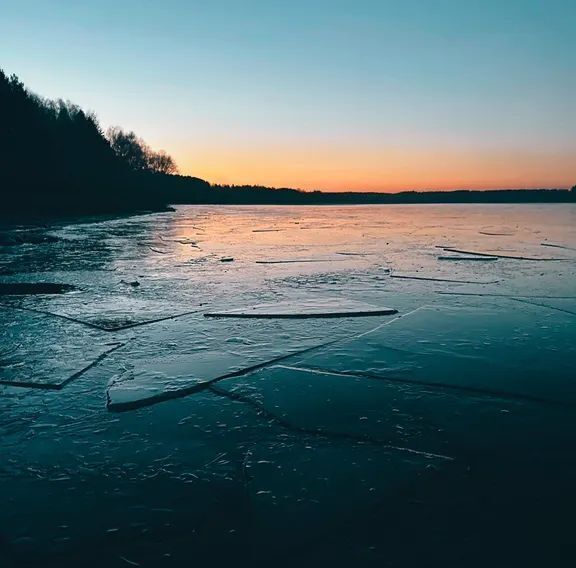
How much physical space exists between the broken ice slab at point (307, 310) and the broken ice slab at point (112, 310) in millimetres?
683

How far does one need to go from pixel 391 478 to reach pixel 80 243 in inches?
633

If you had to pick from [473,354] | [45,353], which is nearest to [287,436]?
[473,354]

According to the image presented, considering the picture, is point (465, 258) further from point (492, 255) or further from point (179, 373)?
point (179, 373)

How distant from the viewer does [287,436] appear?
2.80m

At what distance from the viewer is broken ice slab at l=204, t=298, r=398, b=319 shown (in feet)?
19.3

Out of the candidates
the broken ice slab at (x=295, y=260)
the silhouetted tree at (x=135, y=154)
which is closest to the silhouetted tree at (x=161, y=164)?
the silhouetted tree at (x=135, y=154)

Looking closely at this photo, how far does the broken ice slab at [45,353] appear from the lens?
3.71 m

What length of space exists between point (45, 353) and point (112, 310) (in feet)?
6.20

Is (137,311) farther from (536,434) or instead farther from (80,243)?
(80,243)

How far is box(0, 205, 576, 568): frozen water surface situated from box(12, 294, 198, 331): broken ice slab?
54 millimetres

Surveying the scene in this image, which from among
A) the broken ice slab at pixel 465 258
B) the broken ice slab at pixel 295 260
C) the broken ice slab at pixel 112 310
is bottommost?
the broken ice slab at pixel 112 310

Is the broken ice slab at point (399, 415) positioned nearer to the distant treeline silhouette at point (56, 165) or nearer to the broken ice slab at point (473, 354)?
the broken ice slab at point (473, 354)

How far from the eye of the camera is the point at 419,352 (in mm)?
4438

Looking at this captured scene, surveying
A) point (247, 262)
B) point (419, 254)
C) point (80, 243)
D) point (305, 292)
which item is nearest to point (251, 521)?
point (305, 292)
